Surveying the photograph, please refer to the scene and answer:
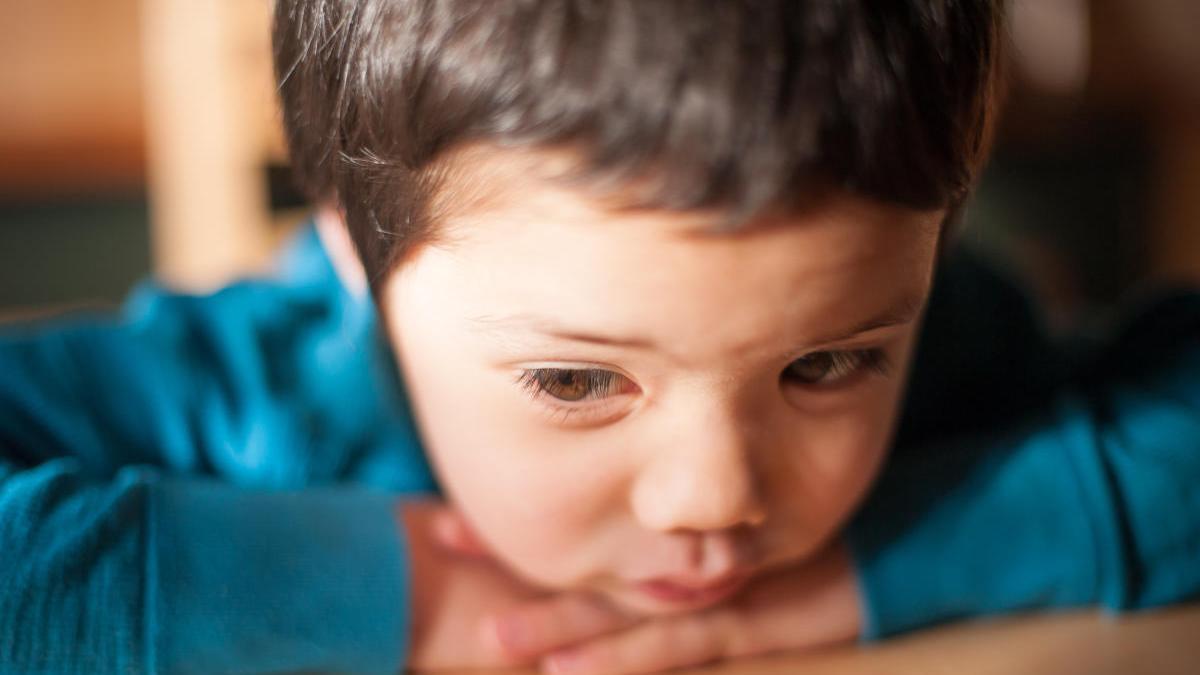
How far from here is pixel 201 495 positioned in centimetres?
46

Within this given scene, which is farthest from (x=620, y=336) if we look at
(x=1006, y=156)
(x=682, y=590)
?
(x=1006, y=156)

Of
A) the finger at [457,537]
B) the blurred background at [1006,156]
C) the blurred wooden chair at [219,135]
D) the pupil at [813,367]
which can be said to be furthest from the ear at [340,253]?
the blurred background at [1006,156]

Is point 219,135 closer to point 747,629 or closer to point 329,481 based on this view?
point 329,481

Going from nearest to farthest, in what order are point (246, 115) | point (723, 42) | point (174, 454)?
point (723, 42), point (174, 454), point (246, 115)

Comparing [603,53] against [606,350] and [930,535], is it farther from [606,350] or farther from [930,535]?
[930,535]

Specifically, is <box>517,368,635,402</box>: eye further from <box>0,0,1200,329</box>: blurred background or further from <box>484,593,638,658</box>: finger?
<box>0,0,1200,329</box>: blurred background

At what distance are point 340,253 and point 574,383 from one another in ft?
0.83

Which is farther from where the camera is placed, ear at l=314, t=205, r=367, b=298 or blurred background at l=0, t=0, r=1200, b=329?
blurred background at l=0, t=0, r=1200, b=329

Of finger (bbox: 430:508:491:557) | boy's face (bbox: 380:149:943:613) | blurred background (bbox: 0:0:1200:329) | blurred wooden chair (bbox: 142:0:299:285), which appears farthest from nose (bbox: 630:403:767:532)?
blurred background (bbox: 0:0:1200:329)

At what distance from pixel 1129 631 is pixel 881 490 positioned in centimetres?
12

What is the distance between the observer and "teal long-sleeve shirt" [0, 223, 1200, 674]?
0.43 metres

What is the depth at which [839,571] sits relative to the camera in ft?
1.67

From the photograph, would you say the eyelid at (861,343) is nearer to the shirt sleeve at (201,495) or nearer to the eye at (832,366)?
the eye at (832,366)

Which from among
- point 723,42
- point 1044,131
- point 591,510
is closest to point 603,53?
point 723,42
